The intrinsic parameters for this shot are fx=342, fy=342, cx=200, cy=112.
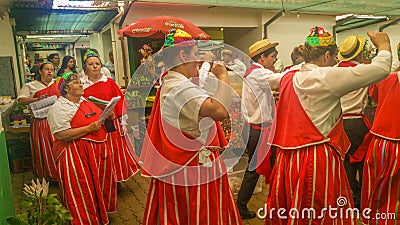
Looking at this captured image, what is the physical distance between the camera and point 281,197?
2.01 metres

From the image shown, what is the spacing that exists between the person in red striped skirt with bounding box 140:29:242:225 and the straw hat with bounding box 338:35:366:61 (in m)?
1.36

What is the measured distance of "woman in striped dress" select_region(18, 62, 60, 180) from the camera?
4.02 meters

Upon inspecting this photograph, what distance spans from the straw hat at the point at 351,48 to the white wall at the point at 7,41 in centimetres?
483

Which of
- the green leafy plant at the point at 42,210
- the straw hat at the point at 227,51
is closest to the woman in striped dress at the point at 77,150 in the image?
the green leafy plant at the point at 42,210

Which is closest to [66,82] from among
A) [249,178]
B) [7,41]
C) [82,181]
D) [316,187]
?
[82,181]

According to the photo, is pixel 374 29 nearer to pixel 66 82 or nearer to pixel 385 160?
pixel 385 160

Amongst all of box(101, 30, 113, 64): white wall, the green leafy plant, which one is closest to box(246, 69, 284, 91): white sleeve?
the green leafy plant

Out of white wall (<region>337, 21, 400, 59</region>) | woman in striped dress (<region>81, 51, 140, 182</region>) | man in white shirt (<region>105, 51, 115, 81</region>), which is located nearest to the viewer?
woman in striped dress (<region>81, 51, 140, 182</region>)

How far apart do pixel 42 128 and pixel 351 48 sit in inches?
Result: 133

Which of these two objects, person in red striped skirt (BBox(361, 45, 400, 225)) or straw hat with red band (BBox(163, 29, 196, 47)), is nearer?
straw hat with red band (BBox(163, 29, 196, 47))

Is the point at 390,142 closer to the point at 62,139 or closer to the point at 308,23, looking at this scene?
the point at 62,139

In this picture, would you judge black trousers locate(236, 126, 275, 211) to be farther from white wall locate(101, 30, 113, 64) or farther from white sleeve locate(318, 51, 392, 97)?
white wall locate(101, 30, 113, 64)

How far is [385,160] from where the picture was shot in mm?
2363

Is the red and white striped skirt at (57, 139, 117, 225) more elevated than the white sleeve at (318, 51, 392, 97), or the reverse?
the white sleeve at (318, 51, 392, 97)
